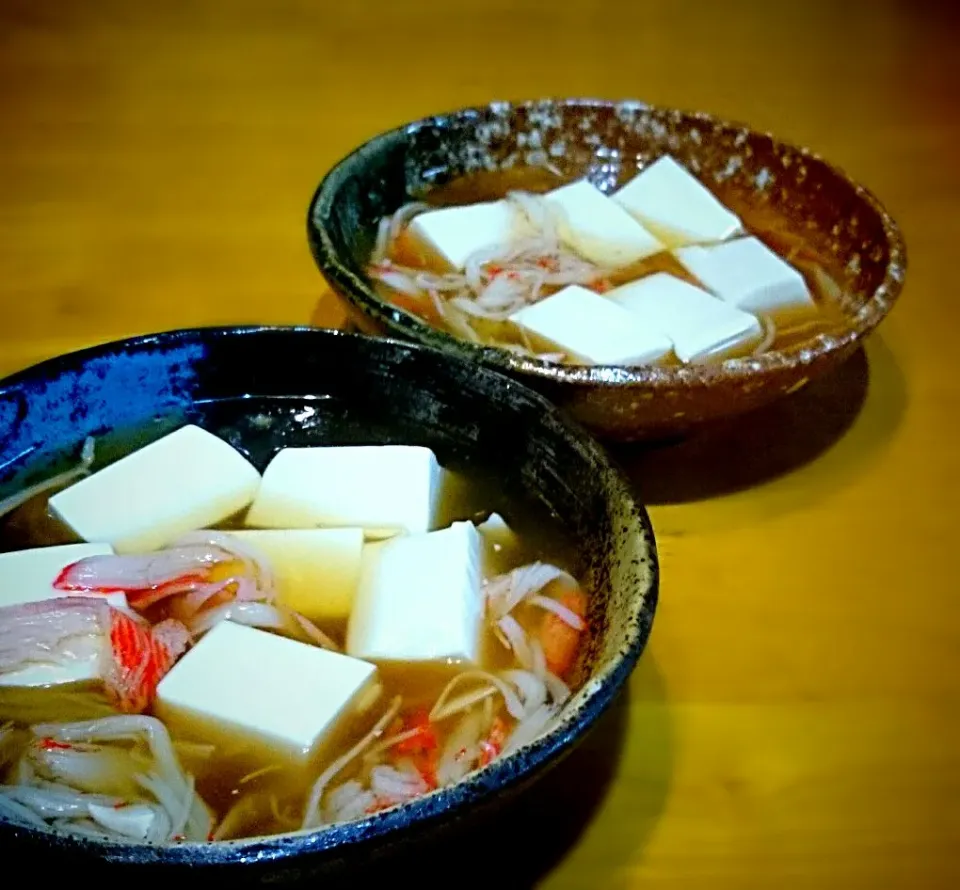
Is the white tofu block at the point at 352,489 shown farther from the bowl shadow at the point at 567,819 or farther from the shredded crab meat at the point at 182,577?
the bowl shadow at the point at 567,819

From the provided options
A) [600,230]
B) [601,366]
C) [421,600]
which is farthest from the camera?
[600,230]

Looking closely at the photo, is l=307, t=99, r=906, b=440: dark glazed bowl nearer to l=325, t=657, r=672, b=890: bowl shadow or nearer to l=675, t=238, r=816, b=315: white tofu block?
l=675, t=238, r=816, b=315: white tofu block

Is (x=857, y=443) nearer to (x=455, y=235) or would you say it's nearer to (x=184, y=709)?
(x=455, y=235)

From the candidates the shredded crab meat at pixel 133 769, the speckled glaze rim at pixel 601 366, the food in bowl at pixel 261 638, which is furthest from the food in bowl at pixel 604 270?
the shredded crab meat at pixel 133 769

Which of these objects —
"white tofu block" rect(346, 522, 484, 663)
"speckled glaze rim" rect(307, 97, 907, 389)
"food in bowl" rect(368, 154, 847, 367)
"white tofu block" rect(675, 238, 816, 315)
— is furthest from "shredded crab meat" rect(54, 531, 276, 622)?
"white tofu block" rect(675, 238, 816, 315)

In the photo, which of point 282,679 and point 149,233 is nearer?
point 282,679

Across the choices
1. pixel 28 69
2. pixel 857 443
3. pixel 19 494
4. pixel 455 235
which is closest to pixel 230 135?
pixel 28 69

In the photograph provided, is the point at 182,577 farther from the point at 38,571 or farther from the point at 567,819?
the point at 567,819

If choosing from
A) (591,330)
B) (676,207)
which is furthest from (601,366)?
(676,207)
